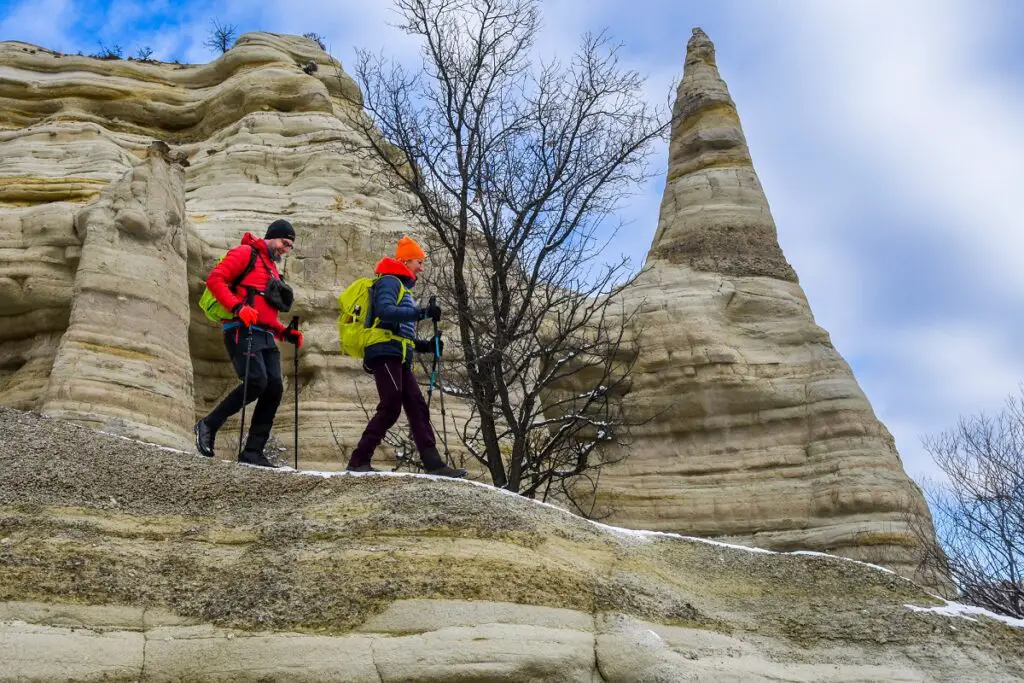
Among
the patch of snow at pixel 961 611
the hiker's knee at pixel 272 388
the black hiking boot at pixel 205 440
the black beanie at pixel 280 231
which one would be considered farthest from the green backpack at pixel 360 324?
the patch of snow at pixel 961 611

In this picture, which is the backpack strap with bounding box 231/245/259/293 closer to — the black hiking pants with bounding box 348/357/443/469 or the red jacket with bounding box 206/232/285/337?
the red jacket with bounding box 206/232/285/337

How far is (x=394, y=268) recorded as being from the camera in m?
10.5

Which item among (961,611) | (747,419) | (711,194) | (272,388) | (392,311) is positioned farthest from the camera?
(711,194)

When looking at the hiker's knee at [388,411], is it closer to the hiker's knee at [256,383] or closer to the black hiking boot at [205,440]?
the hiker's knee at [256,383]

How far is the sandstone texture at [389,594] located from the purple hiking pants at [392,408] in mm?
809

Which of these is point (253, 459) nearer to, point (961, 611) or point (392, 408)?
point (392, 408)

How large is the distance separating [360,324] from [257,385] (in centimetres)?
103

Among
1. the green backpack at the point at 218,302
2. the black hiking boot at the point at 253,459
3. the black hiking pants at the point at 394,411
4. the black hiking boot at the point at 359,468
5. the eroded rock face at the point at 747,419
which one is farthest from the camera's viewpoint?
the eroded rock face at the point at 747,419

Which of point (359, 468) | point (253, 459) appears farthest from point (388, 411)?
point (253, 459)

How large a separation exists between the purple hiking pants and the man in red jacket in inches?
33.3

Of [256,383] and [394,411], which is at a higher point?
[256,383]

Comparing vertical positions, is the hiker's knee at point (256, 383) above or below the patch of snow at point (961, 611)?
above

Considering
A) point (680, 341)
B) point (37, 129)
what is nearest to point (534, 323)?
point (680, 341)

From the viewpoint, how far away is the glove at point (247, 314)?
10.4m
